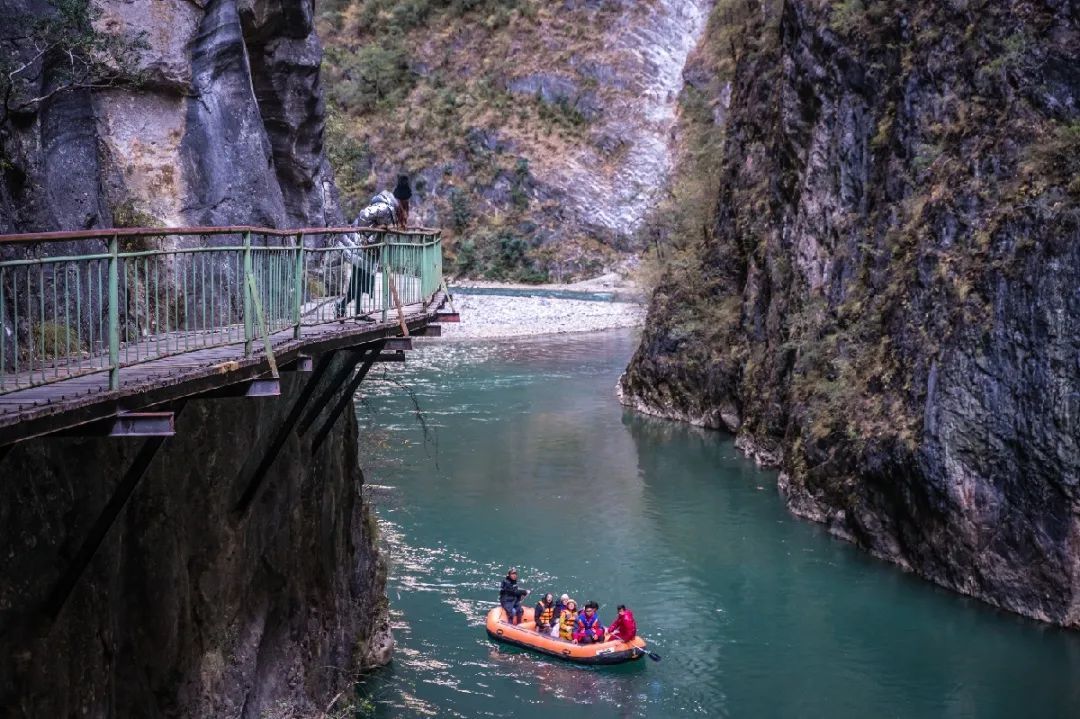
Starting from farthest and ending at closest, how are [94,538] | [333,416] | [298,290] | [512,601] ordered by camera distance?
[512,601], [333,416], [298,290], [94,538]

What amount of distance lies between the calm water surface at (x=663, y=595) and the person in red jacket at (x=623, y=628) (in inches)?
20.3

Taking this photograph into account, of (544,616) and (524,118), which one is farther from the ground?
(524,118)

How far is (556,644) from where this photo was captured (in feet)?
67.4

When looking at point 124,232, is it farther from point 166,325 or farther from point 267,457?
point 267,457

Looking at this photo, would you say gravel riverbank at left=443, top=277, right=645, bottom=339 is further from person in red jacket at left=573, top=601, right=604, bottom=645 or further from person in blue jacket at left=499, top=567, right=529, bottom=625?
person in red jacket at left=573, top=601, right=604, bottom=645

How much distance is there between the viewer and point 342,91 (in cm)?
9569

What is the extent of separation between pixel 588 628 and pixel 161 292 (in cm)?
942

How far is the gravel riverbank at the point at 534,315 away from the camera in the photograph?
65875 mm

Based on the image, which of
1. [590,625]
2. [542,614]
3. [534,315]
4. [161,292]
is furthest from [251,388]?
[534,315]

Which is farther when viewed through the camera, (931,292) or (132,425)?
(931,292)

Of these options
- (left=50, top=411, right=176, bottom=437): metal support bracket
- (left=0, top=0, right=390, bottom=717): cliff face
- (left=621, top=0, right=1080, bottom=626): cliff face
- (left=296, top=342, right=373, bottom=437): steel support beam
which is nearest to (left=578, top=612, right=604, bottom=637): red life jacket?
(left=0, top=0, right=390, bottom=717): cliff face

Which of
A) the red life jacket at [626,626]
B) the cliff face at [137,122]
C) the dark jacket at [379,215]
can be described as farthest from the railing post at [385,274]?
the red life jacket at [626,626]

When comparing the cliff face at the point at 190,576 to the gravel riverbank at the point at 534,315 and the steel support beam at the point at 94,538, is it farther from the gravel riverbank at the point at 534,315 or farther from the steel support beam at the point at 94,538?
the gravel riverbank at the point at 534,315

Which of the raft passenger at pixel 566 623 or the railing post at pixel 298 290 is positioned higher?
the railing post at pixel 298 290
